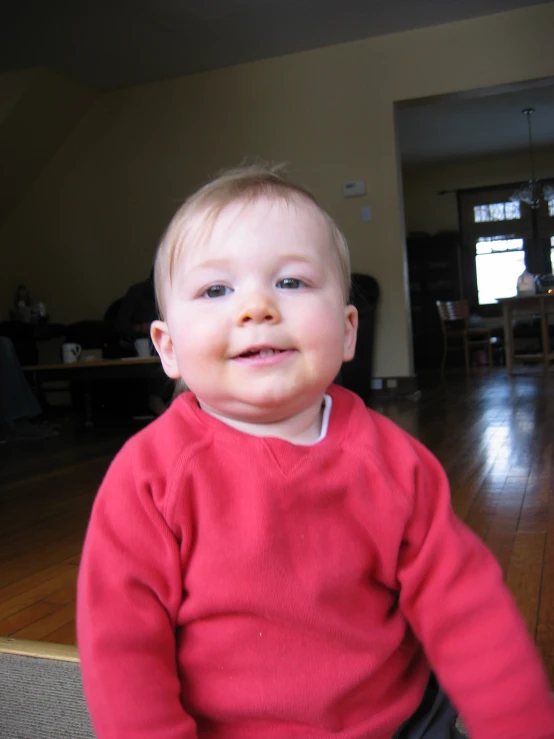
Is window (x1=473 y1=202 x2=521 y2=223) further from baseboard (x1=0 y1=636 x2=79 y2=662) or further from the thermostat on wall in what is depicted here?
baseboard (x1=0 y1=636 x2=79 y2=662)

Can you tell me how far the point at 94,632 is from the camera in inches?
19.2

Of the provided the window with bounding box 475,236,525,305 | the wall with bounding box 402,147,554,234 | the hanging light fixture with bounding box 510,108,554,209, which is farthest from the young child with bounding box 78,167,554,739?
the window with bounding box 475,236,525,305

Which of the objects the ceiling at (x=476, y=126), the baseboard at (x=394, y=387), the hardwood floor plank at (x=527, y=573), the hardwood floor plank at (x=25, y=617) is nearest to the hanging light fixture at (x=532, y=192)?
the ceiling at (x=476, y=126)

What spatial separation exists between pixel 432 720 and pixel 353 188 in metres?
4.70

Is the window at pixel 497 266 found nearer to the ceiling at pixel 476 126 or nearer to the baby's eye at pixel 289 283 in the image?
the ceiling at pixel 476 126

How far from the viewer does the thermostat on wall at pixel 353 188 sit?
4953 millimetres

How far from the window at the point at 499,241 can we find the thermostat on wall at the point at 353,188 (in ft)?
15.7

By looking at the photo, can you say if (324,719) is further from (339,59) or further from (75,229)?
(75,229)

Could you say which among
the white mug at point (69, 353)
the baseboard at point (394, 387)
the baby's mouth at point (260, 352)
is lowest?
the baseboard at point (394, 387)

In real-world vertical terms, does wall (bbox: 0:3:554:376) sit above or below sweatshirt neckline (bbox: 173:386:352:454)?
above

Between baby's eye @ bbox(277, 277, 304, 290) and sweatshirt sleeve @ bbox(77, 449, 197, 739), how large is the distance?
0.18 meters

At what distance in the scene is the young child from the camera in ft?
1.66

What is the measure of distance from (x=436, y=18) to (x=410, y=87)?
0.45 m

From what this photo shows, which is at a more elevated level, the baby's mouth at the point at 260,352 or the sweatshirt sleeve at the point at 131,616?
the baby's mouth at the point at 260,352
